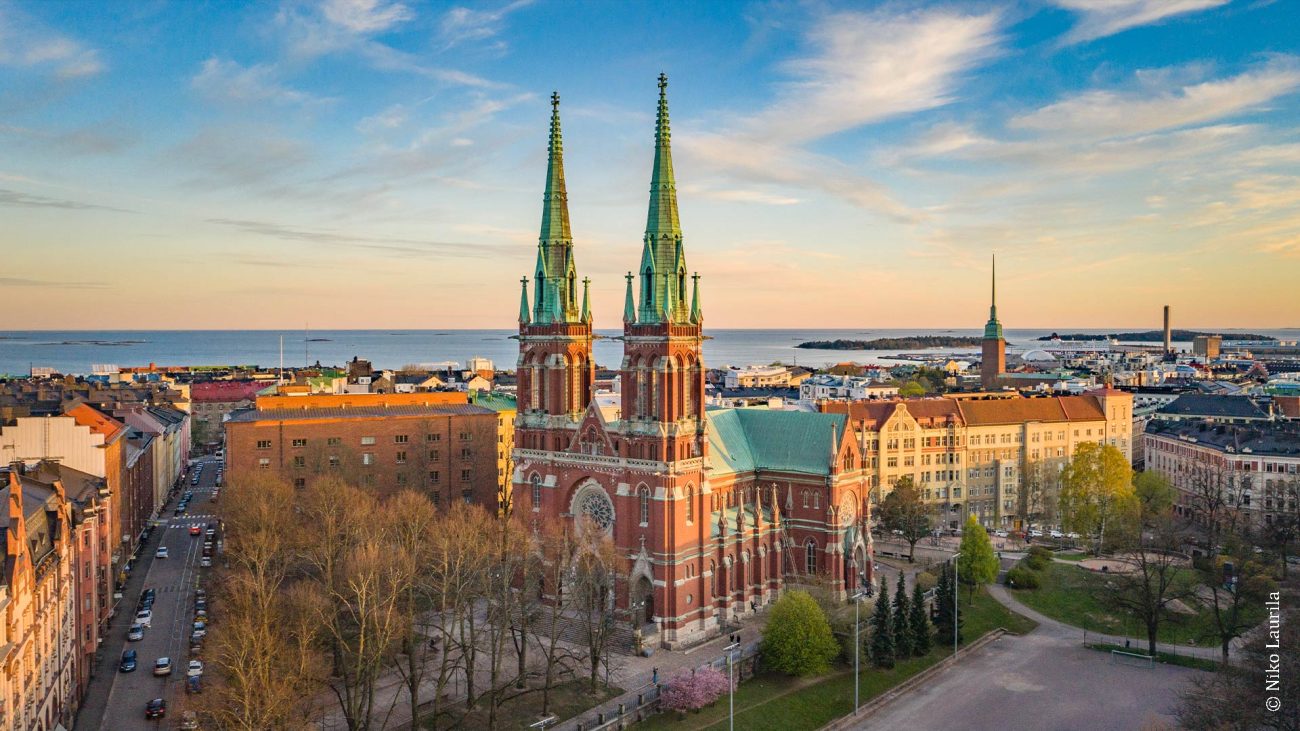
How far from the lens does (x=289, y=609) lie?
61812 millimetres

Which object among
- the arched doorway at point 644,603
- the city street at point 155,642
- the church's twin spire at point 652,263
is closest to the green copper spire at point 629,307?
the church's twin spire at point 652,263

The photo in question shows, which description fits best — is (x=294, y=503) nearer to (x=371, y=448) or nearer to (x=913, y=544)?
(x=371, y=448)

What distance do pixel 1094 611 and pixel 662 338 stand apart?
1706 inches

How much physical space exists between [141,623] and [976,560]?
6660cm

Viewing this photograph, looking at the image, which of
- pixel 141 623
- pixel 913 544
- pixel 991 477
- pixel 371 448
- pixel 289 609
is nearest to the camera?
pixel 289 609

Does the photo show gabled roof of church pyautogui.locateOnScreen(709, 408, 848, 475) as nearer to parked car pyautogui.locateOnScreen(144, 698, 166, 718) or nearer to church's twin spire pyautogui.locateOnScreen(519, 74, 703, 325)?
church's twin spire pyautogui.locateOnScreen(519, 74, 703, 325)

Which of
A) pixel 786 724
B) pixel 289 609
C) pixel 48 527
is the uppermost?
pixel 48 527

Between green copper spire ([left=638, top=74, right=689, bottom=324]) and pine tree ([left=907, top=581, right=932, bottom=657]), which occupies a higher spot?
green copper spire ([left=638, top=74, right=689, bottom=324])

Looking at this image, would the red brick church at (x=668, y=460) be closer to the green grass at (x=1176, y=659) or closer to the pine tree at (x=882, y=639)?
the pine tree at (x=882, y=639)

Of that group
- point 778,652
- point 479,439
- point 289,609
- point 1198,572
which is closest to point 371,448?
point 479,439

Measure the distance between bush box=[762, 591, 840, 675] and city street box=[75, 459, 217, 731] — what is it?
1405 inches

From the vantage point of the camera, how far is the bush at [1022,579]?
84188 millimetres

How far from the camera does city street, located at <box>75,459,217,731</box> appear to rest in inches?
2231

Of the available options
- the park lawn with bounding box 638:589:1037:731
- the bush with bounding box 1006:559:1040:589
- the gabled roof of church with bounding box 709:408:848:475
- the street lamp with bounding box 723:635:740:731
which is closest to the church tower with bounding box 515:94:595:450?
the gabled roof of church with bounding box 709:408:848:475
